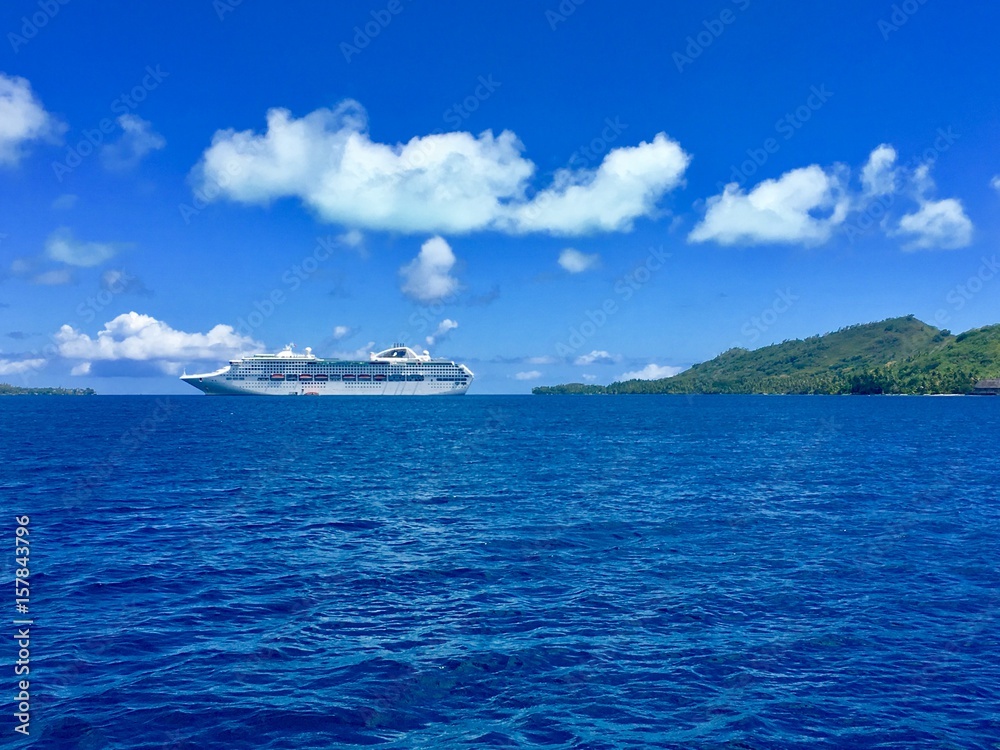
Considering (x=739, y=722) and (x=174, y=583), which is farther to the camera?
(x=174, y=583)

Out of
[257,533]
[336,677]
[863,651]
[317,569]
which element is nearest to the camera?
[336,677]

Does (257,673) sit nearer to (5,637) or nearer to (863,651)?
(5,637)

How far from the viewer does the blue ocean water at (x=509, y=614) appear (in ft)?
46.9

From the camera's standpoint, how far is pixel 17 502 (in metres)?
39.6

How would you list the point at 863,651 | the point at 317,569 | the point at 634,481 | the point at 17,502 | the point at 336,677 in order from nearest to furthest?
1. the point at 336,677
2. the point at 863,651
3. the point at 317,569
4. the point at 17,502
5. the point at 634,481

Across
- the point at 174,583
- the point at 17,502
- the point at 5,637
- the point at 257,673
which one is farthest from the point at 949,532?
the point at 17,502

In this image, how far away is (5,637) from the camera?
18766 millimetres

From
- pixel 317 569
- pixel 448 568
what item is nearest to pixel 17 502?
pixel 317 569

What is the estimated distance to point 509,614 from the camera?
20.6 metres

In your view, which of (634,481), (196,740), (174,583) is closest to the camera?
(196,740)

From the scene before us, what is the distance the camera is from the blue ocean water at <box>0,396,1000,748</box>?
14281 mm

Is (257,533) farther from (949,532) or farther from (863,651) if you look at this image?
(949,532)

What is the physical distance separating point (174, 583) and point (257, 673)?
30.3 feet

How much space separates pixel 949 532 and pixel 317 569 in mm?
30215
